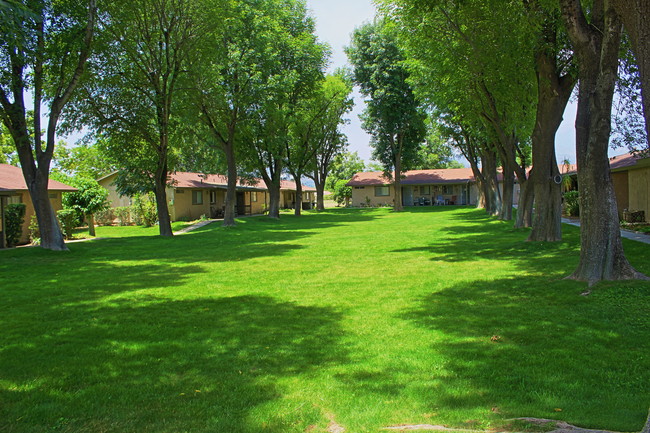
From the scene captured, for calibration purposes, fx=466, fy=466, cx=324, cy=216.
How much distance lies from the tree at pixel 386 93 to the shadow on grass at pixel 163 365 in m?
34.8

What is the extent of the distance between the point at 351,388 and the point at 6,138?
4442 centimetres

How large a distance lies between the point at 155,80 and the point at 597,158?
18.0m

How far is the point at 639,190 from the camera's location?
66.4 feet

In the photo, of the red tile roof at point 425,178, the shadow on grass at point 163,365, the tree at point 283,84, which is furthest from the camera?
the red tile roof at point 425,178

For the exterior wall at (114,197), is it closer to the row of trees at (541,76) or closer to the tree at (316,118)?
the tree at (316,118)

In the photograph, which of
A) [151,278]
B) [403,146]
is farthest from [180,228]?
[403,146]

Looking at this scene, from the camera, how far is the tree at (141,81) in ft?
60.8

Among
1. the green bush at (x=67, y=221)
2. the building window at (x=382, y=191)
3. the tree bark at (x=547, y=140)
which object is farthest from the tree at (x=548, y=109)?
the building window at (x=382, y=191)

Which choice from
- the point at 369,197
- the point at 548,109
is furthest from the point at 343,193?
the point at 548,109

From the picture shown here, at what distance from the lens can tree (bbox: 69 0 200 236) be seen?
1853 cm

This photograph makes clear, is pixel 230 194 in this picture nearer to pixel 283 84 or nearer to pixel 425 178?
pixel 283 84

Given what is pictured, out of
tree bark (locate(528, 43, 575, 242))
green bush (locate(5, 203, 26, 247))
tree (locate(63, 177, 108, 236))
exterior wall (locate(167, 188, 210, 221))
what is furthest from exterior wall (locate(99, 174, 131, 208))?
tree bark (locate(528, 43, 575, 242))

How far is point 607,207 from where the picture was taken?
26.3 feet

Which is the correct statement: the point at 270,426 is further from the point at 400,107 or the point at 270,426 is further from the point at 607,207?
the point at 400,107
